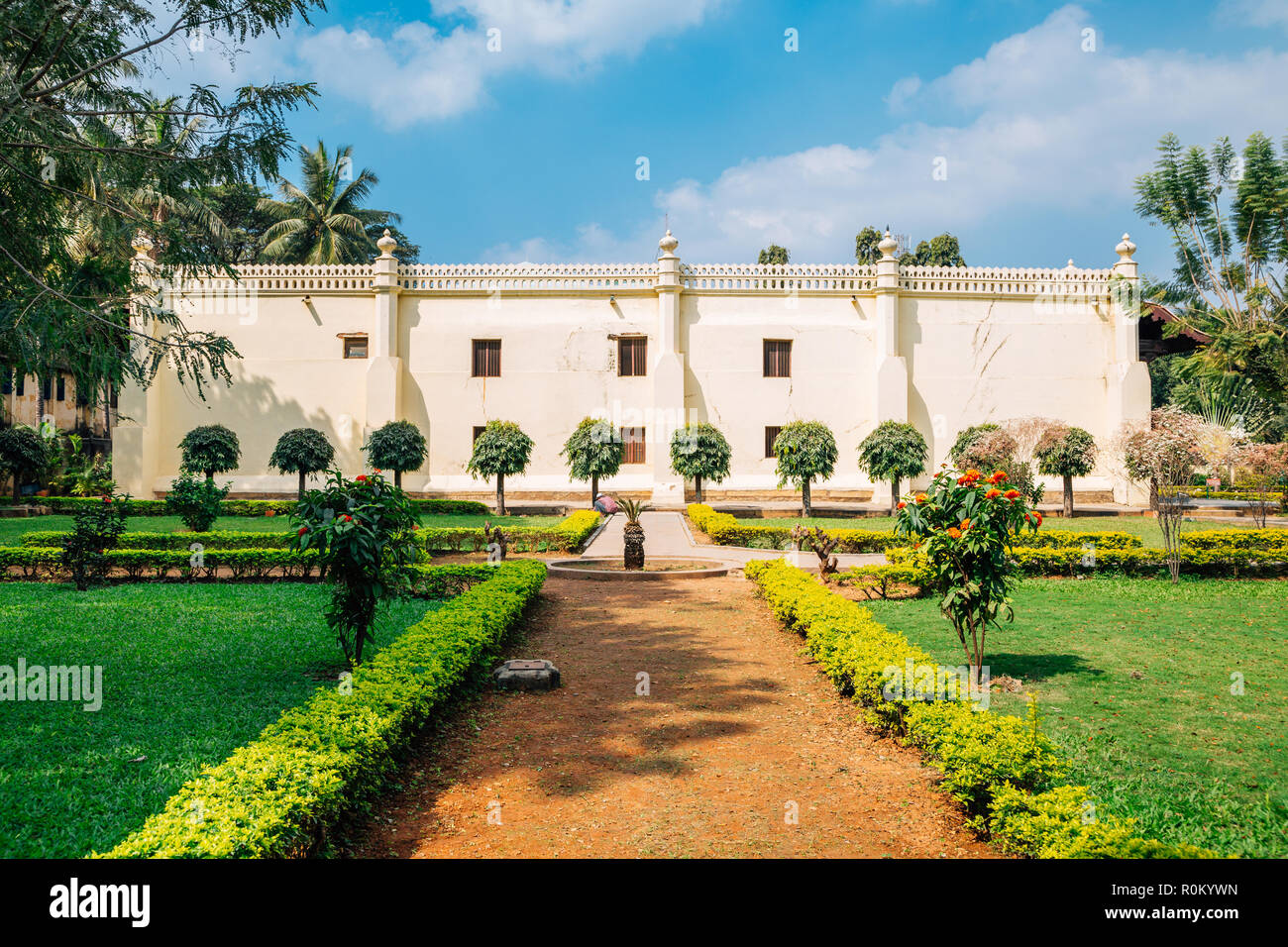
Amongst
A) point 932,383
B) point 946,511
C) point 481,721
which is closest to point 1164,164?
point 932,383

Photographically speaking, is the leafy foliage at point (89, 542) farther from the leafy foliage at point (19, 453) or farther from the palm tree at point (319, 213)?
the palm tree at point (319, 213)

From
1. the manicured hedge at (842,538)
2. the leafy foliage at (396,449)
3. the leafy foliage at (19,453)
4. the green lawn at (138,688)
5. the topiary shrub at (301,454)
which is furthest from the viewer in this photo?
the leafy foliage at (396,449)

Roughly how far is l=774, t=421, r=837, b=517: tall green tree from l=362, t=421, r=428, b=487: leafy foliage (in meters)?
9.64

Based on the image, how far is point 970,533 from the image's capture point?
18.4ft

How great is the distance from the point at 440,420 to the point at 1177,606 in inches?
779

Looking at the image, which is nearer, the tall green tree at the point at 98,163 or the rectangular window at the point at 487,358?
the tall green tree at the point at 98,163

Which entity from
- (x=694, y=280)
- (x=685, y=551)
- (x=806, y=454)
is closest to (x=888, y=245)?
(x=694, y=280)

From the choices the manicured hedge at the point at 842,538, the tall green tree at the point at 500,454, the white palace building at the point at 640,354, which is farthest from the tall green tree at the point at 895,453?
the tall green tree at the point at 500,454

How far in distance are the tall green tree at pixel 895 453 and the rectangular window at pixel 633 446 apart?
712 cm

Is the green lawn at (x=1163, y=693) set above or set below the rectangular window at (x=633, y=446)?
below

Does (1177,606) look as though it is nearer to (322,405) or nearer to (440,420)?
(440,420)

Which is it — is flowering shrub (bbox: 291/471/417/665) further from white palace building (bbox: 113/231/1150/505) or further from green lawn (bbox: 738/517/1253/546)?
white palace building (bbox: 113/231/1150/505)

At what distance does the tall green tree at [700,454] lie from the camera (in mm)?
20484

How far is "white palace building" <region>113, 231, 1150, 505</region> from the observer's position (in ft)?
78.5
